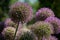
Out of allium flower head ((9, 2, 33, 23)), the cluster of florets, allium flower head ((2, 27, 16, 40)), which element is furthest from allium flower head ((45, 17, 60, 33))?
allium flower head ((2, 27, 16, 40))

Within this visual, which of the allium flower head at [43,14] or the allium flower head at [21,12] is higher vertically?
the allium flower head at [43,14]

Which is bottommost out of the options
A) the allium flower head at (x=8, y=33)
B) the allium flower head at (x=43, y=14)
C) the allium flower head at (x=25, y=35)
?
the allium flower head at (x=25, y=35)

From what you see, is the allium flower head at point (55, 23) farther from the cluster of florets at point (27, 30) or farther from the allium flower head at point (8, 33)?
the allium flower head at point (8, 33)

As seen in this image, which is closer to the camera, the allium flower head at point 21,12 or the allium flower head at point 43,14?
the allium flower head at point 21,12

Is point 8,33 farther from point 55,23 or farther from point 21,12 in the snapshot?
point 55,23

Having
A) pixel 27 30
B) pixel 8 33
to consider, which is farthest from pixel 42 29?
pixel 8 33

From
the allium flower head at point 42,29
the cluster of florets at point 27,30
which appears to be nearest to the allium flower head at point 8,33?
the cluster of florets at point 27,30

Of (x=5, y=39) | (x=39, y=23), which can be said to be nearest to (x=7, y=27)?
(x=5, y=39)

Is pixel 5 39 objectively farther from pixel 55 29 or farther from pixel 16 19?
pixel 55 29
